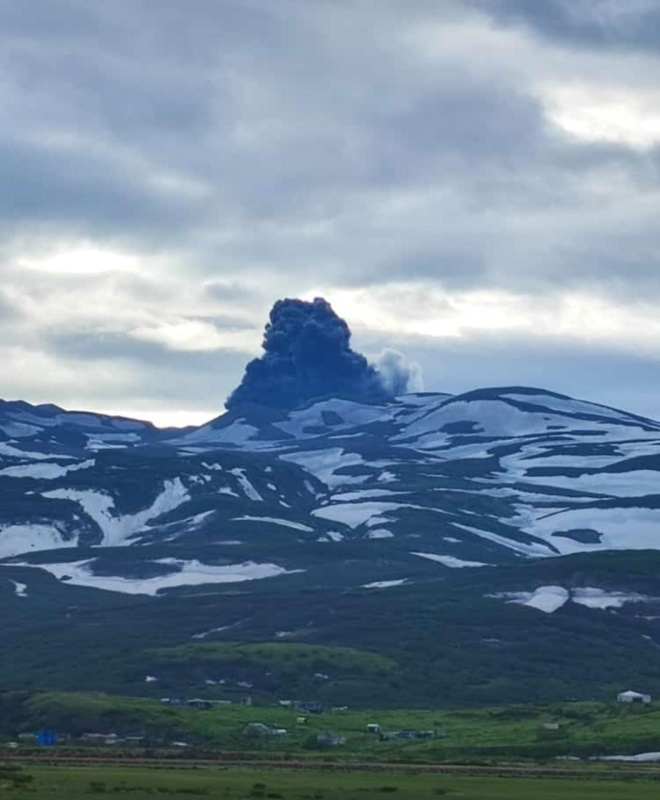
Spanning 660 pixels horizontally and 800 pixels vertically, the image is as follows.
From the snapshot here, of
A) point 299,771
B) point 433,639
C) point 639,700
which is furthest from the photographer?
point 433,639

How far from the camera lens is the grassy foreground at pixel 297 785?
68375mm

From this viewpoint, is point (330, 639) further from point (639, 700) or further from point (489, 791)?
point (489, 791)

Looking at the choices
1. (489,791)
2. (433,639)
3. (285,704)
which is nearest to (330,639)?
(433,639)

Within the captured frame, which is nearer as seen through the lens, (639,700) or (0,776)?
(0,776)

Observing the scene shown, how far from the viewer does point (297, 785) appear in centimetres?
7488

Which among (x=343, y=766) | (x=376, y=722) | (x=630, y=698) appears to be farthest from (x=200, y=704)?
(x=343, y=766)

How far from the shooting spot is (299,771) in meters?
87.2

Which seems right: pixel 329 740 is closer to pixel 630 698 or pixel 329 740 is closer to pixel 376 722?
pixel 376 722

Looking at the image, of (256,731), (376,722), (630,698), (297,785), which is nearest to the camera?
(297,785)

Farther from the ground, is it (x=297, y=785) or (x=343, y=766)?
(x=297, y=785)

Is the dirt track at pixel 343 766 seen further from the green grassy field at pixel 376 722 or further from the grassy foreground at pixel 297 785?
the green grassy field at pixel 376 722

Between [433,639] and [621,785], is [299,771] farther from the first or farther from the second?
[433,639]

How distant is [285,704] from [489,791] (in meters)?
82.0

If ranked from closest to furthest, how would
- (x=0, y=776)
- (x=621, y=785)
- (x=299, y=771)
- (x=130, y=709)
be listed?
(x=0, y=776), (x=621, y=785), (x=299, y=771), (x=130, y=709)
